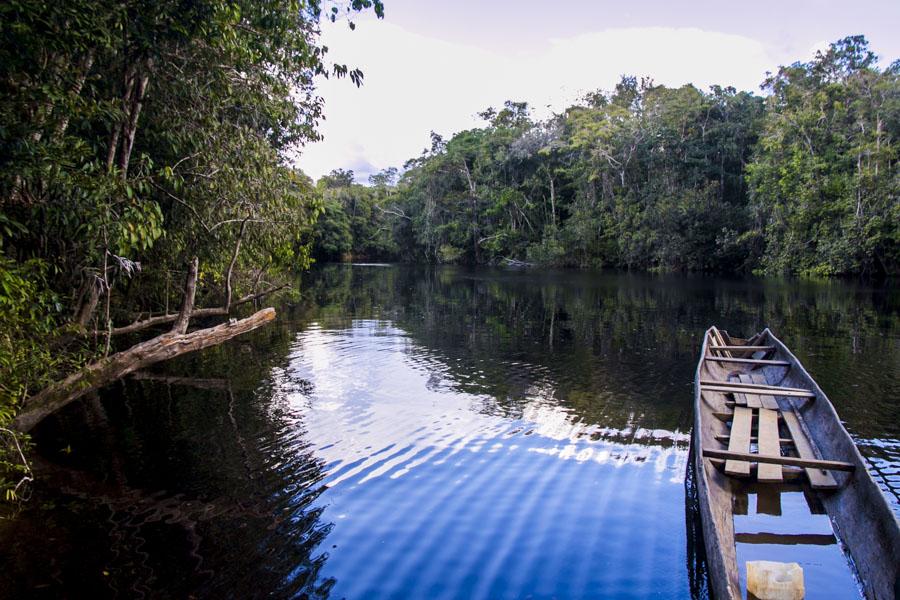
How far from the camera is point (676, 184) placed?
47344mm

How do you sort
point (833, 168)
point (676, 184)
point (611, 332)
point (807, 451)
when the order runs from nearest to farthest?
point (807, 451), point (611, 332), point (833, 168), point (676, 184)

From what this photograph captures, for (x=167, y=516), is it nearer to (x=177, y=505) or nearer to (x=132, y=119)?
(x=177, y=505)

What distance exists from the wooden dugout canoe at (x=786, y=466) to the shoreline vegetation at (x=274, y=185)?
19.0 feet

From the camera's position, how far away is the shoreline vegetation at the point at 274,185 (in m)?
5.82

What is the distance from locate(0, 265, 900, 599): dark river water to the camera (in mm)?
4965

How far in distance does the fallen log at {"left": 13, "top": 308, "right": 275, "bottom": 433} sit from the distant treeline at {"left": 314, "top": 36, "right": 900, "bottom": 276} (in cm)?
3049

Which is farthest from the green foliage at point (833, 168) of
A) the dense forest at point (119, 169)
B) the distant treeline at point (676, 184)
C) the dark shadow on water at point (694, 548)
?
the dense forest at point (119, 169)

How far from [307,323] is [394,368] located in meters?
8.11

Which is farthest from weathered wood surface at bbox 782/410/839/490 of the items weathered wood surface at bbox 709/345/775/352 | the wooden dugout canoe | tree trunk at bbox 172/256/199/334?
tree trunk at bbox 172/256/199/334

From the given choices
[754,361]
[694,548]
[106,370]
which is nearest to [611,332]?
[754,361]

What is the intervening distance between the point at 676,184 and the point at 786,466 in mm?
45588

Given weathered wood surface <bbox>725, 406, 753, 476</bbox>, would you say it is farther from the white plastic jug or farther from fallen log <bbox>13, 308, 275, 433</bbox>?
fallen log <bbox>13, 308, 275, 433</bbox>

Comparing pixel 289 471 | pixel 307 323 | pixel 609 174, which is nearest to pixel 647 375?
pixel 289 471

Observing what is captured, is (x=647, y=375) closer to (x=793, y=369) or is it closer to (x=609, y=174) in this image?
(x=793, y=369)
